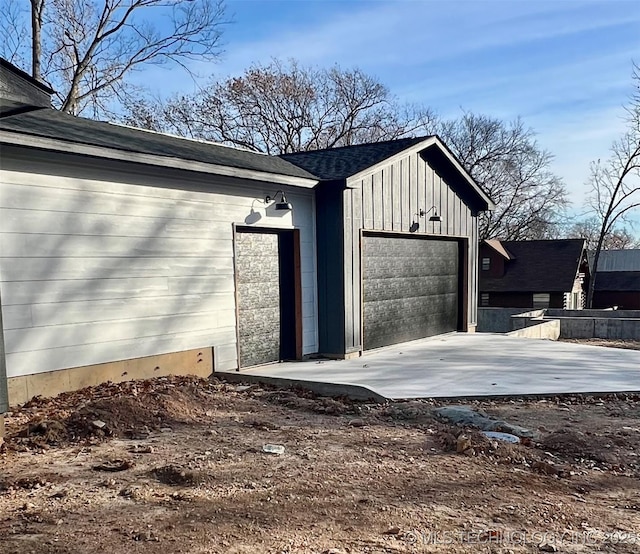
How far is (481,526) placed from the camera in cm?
286

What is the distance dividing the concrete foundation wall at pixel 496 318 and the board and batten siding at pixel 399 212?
31.5 ft

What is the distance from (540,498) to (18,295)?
16.0 feet

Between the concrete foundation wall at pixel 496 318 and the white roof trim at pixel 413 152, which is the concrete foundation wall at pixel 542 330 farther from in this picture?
the concrete foundation wall at pixel 496 318

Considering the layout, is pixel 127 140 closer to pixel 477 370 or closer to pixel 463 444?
→ pixel 463 444

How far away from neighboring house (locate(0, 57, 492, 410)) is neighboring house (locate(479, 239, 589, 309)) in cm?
1914

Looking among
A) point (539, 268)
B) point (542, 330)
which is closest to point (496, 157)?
point (539, 268)

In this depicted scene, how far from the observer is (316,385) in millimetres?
6391

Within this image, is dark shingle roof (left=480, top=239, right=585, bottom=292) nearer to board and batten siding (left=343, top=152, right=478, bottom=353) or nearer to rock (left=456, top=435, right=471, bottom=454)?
board and batten siding (left=343, top=152, right=478, bottom=353)

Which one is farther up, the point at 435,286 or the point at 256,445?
the point at 435,286

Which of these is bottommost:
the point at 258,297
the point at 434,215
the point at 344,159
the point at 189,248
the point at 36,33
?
the point at 258,297

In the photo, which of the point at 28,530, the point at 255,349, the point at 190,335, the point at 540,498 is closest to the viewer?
the point at 28,530

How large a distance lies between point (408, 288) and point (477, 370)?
3268 mm

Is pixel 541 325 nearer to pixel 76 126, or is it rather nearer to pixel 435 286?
pixel 435 286

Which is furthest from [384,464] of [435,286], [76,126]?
[435,286]
